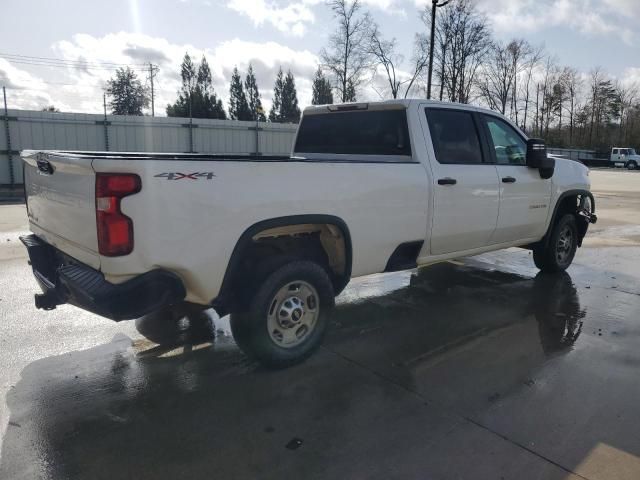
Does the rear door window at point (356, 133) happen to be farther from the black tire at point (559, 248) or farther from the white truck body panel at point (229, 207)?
the black tire at point (559, 248)

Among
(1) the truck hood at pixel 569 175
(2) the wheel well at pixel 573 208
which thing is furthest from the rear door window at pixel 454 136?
(2) the wheel well at pixel 573 208

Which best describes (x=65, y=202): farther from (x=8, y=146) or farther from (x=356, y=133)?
(x=8, y=146)

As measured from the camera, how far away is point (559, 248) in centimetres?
689

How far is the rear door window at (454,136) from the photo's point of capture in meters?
4.80

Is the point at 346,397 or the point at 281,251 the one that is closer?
the point at 346,397

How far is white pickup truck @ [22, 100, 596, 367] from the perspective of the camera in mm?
2988

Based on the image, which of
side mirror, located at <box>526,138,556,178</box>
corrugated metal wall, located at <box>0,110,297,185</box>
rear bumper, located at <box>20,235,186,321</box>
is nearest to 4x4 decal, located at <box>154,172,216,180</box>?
rear bumper, located at <box>20,235,186,321</box>

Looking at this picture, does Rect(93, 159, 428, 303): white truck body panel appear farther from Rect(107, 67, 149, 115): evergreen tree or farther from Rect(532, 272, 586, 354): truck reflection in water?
Rect(107, 67, 149, 115): evergreen tree

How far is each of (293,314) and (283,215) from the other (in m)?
0.79

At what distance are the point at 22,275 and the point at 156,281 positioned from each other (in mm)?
4198

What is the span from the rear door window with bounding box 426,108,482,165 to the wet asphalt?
1578 mm

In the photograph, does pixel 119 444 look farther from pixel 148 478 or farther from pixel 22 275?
pixel 22 275

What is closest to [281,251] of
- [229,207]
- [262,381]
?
[229,207]

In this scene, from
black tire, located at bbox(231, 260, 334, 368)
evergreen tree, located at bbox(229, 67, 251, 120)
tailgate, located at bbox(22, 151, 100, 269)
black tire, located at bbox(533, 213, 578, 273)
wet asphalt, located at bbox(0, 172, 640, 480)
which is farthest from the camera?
evergreen tree, located at bbox(229, 67, 251, 120)
